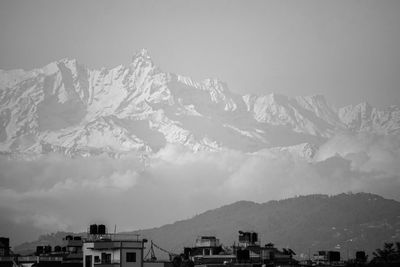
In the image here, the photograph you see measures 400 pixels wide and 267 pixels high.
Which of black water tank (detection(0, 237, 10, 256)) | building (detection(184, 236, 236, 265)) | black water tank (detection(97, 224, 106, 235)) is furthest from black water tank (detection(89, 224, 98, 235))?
building (detection(184, 236, 236, 265))

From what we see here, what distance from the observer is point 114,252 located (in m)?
100

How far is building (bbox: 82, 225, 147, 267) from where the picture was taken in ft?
327

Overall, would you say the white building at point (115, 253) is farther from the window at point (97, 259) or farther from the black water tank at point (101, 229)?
the black water tank at point (101, 229)

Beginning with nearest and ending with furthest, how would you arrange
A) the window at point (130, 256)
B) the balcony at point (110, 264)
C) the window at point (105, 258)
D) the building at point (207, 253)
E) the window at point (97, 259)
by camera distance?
the balcony at point (110, 264), the window at point (105, 258), the window at point (130, 256), the window at point (97, 259), the building at point (207, 253)

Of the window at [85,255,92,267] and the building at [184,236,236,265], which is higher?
the building at [184,236,236,265]

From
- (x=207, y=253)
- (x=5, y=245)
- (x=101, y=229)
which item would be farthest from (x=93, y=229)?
(x=207, y=253)

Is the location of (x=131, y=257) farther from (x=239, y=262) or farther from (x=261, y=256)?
(x=261, y=256)

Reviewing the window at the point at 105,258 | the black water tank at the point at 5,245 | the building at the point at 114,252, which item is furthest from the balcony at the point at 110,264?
the black water tank at the point at 5,245

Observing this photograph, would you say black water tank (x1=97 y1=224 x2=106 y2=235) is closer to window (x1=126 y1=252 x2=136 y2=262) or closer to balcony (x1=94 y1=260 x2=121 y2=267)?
balcony (x1=94 y1=260 x2=121 y2=267)

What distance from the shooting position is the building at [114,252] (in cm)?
9981

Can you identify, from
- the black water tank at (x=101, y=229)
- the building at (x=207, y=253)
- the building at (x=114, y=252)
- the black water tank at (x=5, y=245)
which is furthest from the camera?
the building at (x=207, y=253)

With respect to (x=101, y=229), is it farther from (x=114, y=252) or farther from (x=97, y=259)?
(x=114, y=252)

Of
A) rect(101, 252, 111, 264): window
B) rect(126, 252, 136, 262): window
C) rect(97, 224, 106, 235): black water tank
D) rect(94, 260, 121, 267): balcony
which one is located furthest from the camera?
rect(97, 224, 106, 235): black water tank

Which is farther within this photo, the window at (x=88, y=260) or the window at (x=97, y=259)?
the window at (x=88, y=260)
